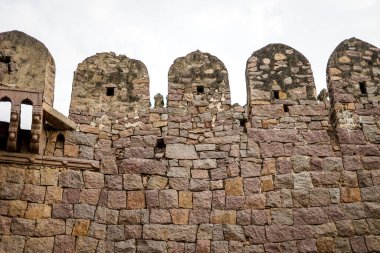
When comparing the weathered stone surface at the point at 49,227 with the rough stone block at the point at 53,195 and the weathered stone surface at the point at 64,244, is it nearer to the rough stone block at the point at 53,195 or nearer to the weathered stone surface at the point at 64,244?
the weathered stone surface at the point at 64,244

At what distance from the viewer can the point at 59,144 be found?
19.5 ft

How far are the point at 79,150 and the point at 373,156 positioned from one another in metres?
3.89

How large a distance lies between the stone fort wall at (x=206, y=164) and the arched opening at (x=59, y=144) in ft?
0.04

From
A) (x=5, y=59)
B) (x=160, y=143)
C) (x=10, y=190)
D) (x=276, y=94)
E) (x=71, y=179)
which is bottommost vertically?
(x=10, y=190)

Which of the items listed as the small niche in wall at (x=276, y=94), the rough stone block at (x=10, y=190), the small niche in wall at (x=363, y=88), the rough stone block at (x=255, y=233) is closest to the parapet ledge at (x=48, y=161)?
the rough stone block at (x=10, y=190)

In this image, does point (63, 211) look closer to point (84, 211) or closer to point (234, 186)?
point (84, 211)

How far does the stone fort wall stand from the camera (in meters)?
5.50

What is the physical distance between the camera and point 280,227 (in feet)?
18.4

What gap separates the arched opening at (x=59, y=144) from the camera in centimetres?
586

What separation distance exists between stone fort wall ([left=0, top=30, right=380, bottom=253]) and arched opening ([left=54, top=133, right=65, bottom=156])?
0.5 inches

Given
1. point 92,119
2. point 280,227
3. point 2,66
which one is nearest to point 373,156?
point 280,227

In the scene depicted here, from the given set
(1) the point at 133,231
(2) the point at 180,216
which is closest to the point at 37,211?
(1) the point at 133,231

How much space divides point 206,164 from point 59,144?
1928 mm

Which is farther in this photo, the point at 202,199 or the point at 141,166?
the point at 141,166
